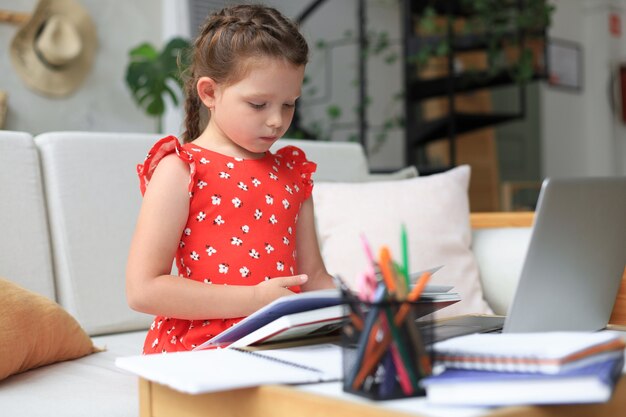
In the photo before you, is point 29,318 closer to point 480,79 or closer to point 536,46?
point 480,79

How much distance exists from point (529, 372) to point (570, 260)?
0.83 ft

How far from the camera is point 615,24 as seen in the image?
8.08m

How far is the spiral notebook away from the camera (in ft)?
2.71

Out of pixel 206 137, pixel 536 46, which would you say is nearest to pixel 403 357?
pixel 206 137

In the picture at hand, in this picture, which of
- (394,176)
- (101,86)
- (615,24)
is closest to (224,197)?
(394,176)

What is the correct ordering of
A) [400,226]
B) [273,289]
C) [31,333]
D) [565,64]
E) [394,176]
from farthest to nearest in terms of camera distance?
[565,64], [394,176], [400,226], [31,333], [273,289]

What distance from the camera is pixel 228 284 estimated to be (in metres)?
1.37

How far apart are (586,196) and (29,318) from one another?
100 cm

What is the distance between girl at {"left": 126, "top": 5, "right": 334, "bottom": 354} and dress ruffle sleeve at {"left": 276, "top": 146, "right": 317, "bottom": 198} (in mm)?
30

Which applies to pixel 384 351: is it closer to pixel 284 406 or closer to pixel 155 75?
pixel 284 406

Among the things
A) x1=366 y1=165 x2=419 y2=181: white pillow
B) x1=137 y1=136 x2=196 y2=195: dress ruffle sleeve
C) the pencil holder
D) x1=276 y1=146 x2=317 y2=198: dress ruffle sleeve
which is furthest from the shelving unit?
the pencil holder

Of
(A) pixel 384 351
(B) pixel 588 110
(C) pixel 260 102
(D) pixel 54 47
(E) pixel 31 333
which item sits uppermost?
(D) pixel 54 47

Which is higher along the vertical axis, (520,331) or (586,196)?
(586,196)

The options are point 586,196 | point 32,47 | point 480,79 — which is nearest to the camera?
point 586,196
